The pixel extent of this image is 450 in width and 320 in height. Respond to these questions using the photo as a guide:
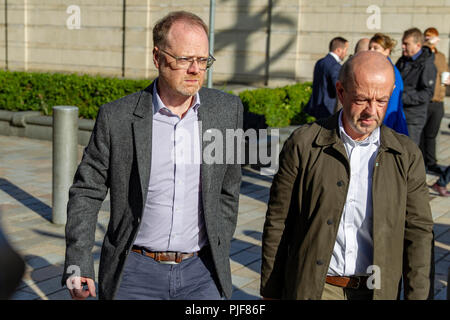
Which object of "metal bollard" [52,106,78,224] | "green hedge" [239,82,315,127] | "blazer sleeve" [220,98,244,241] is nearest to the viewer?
"blazer sleeve" [220,98,244,241]

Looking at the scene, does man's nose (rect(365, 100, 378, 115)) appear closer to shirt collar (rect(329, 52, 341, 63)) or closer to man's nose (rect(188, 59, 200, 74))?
man's nose (rect(188, 59, 200, 74))

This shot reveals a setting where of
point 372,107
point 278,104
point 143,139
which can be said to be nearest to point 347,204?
point 372,107

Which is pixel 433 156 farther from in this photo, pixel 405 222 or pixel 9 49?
pixel 9 49

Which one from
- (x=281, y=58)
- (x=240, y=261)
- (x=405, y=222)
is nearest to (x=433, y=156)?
(x=240, y=261)

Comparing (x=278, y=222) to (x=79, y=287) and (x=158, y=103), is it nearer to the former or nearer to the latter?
(x=158, y=103)

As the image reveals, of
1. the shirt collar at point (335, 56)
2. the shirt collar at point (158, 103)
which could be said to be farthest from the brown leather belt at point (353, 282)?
the shirt collar at point (335, 56)

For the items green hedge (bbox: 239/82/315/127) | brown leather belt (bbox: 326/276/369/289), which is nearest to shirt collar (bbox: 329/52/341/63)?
green hedge (bbox: 239/82/315/127)

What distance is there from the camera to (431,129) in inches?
372

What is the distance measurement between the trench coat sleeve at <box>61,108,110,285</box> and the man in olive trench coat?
0.78 meters

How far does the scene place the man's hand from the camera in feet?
9.25

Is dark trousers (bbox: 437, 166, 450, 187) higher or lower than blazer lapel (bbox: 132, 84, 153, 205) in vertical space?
lower

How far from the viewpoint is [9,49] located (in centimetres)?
2266

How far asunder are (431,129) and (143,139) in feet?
24.1

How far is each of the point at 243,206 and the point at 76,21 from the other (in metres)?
14.8
